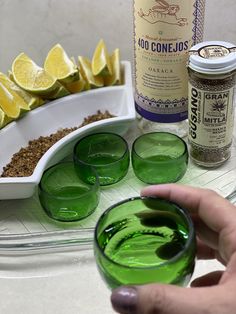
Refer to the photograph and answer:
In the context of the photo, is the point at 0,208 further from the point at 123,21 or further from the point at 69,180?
the point at 123,21

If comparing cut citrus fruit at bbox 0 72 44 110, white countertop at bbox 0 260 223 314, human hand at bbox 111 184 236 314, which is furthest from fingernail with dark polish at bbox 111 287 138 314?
cut citrus fruit at bbox 0 72 44 110

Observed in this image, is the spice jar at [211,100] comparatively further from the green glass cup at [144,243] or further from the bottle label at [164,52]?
the green glass cup at [144,243]

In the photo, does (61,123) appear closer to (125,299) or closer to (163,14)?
(163,14)

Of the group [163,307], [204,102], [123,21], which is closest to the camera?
[163,307]

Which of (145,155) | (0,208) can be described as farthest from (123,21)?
(0,208)

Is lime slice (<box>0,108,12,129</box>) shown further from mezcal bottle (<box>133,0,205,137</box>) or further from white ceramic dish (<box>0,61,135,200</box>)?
mezcal bottle (<box>133,0,205,137</box>)

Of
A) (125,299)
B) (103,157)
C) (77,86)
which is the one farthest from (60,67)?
(125,299)
